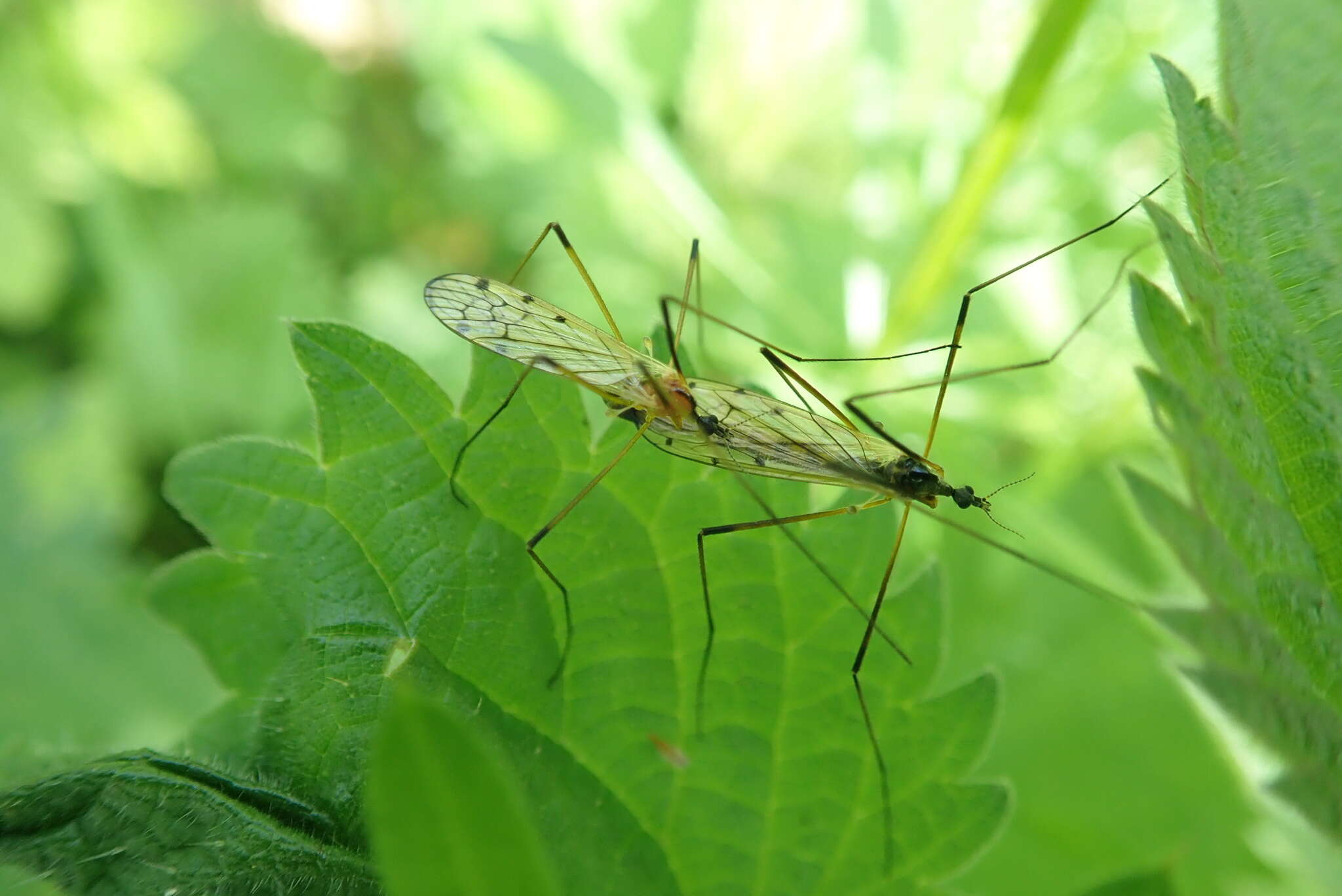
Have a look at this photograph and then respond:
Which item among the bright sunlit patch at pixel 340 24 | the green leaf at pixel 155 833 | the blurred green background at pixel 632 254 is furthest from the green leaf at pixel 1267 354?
the bright sunlit patch at pixel 340 24

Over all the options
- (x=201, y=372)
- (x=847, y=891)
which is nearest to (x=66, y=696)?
(x=201, y=372)

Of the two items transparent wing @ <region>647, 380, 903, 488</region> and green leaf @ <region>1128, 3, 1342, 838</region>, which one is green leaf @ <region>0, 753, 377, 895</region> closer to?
transparent wing @ <region>647, 380, 903, 488</region>

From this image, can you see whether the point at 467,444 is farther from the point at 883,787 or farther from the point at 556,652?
the point at 883,787

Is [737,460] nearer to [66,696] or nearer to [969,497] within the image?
[969,497]

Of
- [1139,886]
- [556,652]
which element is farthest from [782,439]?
[1139,886]

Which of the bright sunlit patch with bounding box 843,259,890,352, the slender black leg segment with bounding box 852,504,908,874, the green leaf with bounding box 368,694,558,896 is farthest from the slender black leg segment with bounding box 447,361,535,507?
the bright sunlit patch with bounding box 843,259,890,352

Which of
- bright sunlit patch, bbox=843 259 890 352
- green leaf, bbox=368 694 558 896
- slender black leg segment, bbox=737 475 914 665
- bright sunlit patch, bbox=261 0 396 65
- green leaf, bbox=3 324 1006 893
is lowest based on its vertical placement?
green leaf, bbox=368 694 558 896

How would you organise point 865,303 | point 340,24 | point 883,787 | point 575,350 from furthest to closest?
point 340,24 → point 865,303 → point 575,350 → point 883,787
